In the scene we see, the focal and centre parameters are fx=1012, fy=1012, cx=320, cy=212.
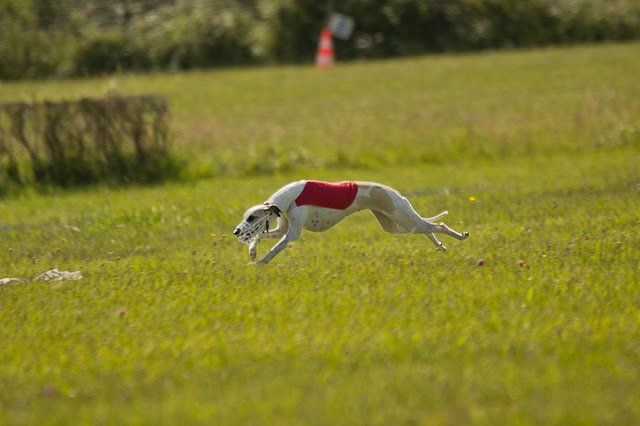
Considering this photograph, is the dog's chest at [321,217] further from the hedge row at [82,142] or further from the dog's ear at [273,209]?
the hedge row at [82,142]

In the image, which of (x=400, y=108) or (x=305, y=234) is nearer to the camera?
(x=305, y=234)

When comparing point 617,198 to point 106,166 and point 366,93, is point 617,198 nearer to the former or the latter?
point 106,166

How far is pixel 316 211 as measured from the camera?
27.6 ft

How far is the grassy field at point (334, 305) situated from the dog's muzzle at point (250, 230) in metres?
0.37

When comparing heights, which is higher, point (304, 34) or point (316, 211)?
point (316, 211)

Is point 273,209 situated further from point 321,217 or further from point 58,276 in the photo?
point 58,276

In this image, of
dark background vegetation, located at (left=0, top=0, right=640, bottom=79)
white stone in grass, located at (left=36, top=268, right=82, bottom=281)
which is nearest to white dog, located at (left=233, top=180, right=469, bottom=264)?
white stone in grass, located at (left=36, top=268, right=82, bottom=281)

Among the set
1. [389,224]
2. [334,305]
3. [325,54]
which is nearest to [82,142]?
[389,224]

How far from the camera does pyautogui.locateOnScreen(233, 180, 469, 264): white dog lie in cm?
809

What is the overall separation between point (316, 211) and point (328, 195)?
0.54 ft

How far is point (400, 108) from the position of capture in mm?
23062

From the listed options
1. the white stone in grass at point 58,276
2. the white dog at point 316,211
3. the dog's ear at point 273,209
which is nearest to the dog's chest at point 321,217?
the white dog at point 316,211

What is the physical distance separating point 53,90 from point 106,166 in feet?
40.2

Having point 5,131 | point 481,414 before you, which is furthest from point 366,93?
point 481,414
